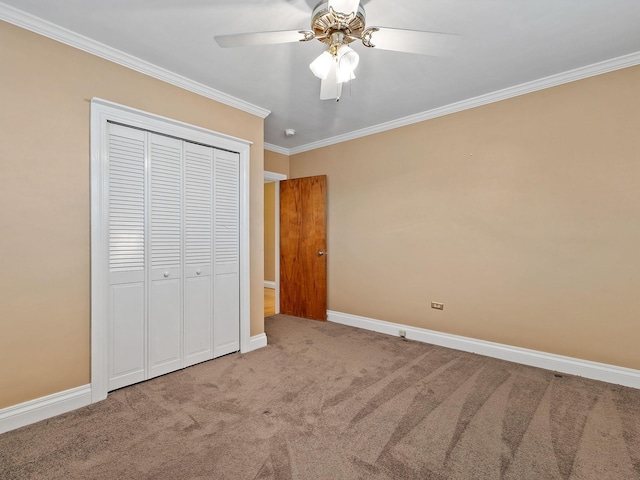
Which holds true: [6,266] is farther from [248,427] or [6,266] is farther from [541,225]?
[541,225]

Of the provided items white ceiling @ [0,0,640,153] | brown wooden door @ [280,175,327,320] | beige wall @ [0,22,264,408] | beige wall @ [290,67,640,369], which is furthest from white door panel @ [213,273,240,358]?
white ceiling @ [0,0,640,153]

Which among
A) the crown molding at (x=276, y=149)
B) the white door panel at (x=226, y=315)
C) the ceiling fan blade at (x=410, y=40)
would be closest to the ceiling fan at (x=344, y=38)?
the ceiling fan blade at (x=410, y=40)

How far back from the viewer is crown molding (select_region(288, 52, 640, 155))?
8.05 feet

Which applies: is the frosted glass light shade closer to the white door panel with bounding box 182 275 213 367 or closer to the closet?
the closet

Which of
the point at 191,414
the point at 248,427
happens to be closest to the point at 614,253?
the point at 248,427

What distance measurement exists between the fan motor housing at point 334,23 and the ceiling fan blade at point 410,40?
88 mm

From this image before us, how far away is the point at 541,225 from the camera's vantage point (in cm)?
281

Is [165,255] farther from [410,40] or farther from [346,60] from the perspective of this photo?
[410,40]

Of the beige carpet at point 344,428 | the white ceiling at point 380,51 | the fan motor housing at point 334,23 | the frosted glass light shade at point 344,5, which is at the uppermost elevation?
the white ceiling at point 380,51

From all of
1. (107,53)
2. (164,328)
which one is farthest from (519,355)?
(107,53)

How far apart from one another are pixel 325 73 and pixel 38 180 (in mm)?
2004

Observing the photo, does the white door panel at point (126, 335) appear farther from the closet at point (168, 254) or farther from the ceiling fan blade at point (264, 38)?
the ceiling fan blade at point (264, 38)

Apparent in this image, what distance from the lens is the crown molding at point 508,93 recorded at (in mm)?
2455

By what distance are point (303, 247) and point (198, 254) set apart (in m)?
1.92
